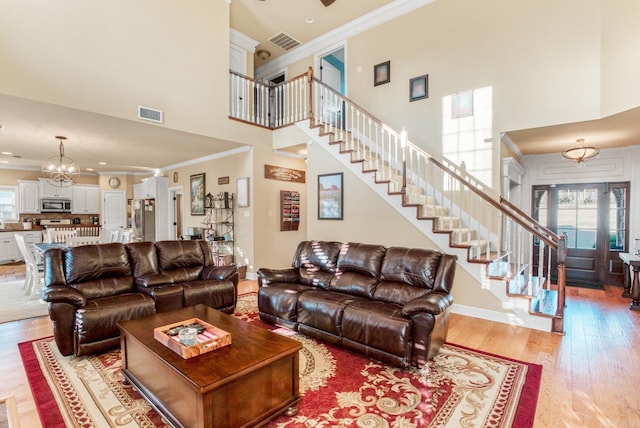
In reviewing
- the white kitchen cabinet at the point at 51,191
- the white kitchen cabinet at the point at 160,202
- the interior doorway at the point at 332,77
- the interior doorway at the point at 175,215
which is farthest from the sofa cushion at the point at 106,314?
the white kitchen cabinet at the point at 51,191

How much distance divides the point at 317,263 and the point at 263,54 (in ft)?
20.9

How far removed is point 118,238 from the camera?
626 centimetres

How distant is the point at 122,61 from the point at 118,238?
11.4 feet

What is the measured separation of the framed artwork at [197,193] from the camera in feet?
24.6

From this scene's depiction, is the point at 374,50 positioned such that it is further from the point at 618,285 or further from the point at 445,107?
the point at 618,285

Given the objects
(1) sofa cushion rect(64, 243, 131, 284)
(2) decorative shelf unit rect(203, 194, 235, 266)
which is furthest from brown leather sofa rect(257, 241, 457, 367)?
(2) decorative shelf unit rect(203, 194, 235, 266)

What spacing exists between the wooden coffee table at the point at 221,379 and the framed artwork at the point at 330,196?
348cm

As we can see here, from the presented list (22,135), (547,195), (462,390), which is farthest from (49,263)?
(547,195)

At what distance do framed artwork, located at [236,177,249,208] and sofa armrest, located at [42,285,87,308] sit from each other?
11.9 feet

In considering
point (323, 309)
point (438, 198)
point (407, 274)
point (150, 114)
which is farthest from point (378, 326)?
point (150, 114)

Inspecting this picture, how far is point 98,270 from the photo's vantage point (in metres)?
3.59

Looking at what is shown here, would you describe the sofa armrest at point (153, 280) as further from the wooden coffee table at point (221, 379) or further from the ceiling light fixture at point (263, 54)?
the ceiling light fixture at point (263, 54)

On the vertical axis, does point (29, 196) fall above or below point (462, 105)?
below

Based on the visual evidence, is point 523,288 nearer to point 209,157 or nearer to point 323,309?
point 323,309
